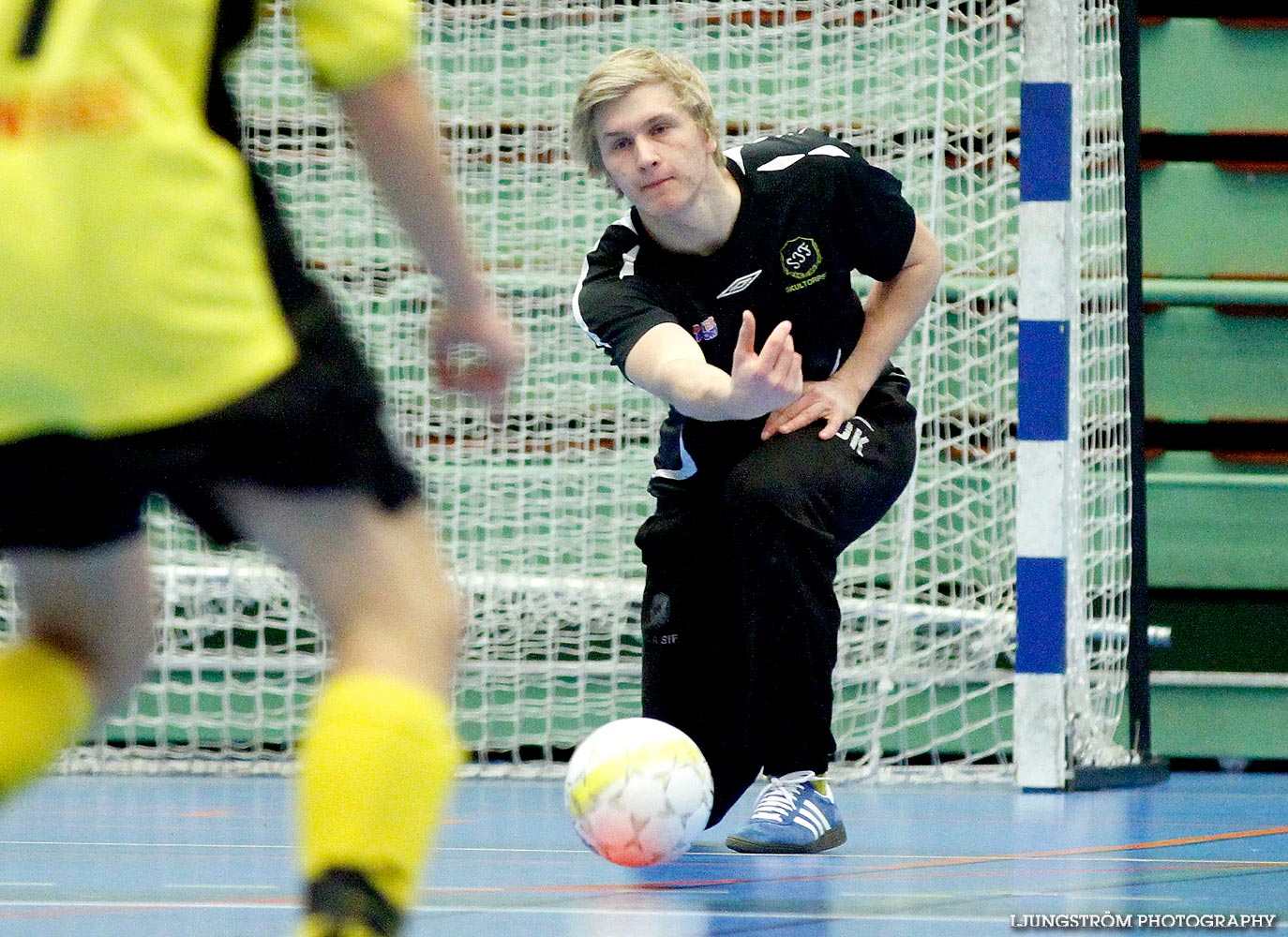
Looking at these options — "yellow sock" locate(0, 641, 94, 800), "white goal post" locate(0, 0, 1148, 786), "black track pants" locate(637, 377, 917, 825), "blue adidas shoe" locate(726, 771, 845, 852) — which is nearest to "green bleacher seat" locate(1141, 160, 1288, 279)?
"white goal post" locate(0, 0, 1148, 786)

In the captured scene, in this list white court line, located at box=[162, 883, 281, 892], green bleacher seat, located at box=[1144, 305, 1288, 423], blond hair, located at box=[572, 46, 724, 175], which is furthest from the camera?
green bleacher seat, located at box=[1144, 305, 1288, 423]

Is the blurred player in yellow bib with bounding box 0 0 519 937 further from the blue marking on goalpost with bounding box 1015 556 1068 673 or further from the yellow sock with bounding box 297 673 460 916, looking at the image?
the blue marking on goalpost with bounding box 1015 556 1068 673

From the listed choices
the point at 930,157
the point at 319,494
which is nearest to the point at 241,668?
the point at 930,157

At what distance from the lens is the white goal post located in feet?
15.7

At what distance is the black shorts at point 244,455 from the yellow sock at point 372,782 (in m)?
0.16

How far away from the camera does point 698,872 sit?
9.02ft

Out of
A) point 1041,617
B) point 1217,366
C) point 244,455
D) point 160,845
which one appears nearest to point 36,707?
point 244,455

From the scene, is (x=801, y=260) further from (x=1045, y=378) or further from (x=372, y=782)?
(x=372, y=782)

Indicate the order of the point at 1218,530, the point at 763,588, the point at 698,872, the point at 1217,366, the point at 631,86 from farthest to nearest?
1. the point at 1217,366
2. the point at 1218,530
3. the point at 631,86
4. the point at 763,588
5. the point at 698,872

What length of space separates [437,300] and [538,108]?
642mm

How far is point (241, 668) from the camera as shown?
5.11m

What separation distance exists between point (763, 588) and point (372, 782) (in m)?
1.68

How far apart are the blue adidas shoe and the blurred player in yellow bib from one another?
1.61 metres

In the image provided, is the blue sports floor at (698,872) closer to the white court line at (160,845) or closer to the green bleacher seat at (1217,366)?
the white court line at (160,845)
